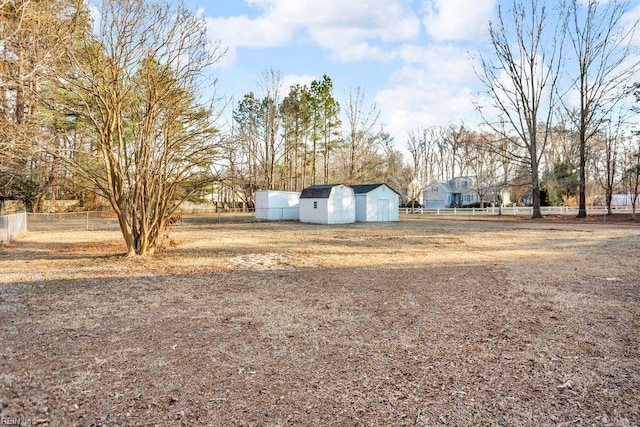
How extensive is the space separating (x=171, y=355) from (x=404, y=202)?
45.6 metres

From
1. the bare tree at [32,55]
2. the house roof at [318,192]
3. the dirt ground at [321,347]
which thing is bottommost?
the dirt ground at [321,347]

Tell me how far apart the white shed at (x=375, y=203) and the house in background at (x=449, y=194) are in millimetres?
20881

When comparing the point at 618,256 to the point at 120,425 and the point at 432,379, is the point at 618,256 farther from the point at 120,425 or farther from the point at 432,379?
the point at 120,425

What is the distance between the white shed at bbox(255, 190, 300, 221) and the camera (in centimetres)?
2812

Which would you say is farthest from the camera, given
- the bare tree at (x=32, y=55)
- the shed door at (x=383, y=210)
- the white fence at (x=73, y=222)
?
the shed door at (x=383, y=210)

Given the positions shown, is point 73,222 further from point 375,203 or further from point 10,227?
point 375,203

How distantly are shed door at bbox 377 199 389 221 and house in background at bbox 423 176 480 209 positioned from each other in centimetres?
2125

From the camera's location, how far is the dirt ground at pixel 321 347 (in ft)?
8.52

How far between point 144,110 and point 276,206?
61.4 feet

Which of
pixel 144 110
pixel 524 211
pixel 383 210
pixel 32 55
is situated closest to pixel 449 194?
pixel 524 211

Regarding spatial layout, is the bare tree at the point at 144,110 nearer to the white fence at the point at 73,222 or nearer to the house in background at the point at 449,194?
the white fence at the point at 73,222

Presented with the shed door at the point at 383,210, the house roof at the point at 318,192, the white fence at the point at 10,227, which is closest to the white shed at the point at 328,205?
the house roof at the point at 318,192

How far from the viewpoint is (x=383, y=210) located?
28.8 meters

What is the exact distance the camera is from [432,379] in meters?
3.07
